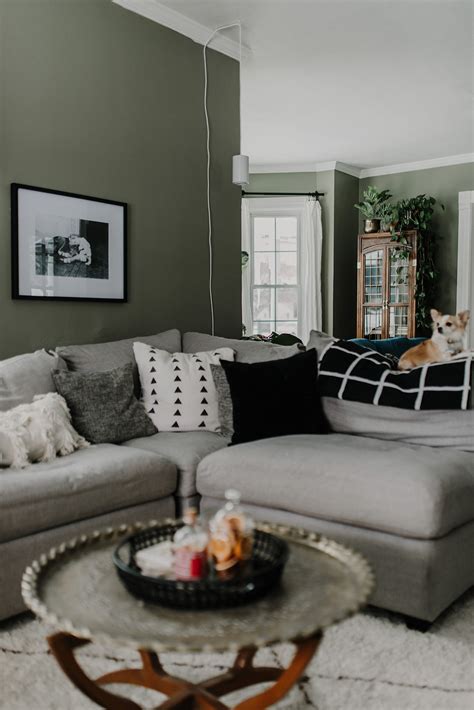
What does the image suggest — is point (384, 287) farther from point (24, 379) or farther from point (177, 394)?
point (24, 379)

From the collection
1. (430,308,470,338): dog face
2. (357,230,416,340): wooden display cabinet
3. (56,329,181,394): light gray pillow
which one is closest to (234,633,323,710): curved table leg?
(56,329,181,394): light gray pillow

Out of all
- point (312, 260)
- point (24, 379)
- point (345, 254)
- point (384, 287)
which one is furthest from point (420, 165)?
point (24, 379)

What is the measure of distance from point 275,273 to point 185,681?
257 inches

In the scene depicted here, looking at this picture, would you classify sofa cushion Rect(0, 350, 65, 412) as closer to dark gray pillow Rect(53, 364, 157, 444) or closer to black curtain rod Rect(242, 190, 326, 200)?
dark gray pillow Rect(53, 364, 157, 444)

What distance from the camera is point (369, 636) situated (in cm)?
213

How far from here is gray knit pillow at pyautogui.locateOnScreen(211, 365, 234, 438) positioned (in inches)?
122

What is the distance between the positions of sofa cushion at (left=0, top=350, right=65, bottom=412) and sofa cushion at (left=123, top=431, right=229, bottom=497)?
46cm

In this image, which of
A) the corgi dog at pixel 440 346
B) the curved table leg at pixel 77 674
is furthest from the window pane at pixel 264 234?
the curved table leg at pixel 77 674

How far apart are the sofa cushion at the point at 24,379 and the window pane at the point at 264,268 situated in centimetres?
506

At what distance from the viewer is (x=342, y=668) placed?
6.30 feet

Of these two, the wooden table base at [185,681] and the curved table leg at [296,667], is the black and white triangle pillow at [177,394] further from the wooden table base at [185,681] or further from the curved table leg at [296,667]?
the curved table leg at [296,667]

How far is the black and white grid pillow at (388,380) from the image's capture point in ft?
8.85

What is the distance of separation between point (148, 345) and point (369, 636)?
1812mm

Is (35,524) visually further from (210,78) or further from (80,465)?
(210,78)
